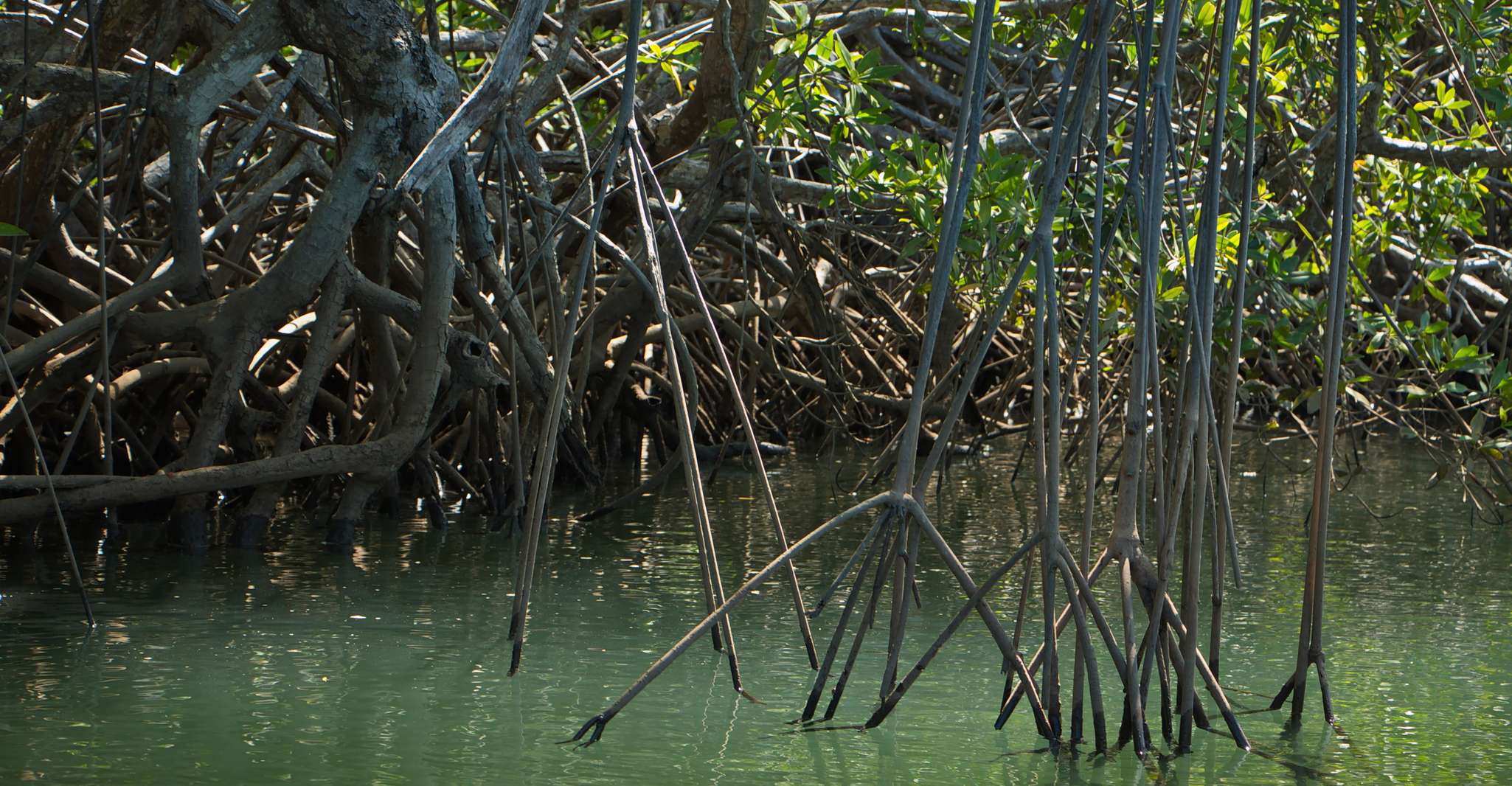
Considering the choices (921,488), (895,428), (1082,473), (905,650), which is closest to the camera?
(921,488)

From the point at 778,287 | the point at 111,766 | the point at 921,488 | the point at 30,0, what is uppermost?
the point at 30,0

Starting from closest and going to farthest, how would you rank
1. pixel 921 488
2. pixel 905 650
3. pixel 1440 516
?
pixel 921 488 < pixel 905 650 < pixel 1440 516

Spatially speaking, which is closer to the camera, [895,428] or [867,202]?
[867,202]

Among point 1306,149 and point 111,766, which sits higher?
point 1306,149

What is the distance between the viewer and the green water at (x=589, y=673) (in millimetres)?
2721

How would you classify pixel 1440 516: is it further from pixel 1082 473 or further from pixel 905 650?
pixel 905 650

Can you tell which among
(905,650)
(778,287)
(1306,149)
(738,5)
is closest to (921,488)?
(905,650)

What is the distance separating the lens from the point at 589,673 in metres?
3.30

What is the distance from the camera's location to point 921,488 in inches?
104

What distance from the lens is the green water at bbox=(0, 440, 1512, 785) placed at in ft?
8.93

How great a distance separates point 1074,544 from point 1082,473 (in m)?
1.86

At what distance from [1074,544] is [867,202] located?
3.80 ft

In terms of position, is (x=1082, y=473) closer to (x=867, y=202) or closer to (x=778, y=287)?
(x=778, y=287)

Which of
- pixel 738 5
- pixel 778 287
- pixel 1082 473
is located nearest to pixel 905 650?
pixel 738 5
